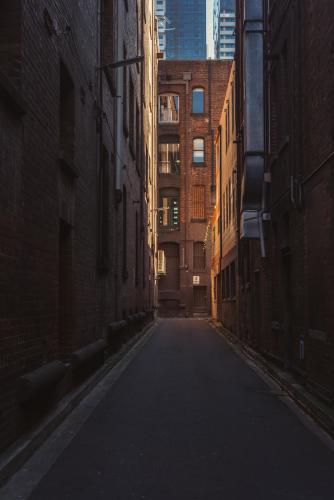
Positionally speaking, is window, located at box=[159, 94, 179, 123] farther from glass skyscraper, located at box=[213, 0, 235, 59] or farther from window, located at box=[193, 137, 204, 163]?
glass skyscraper, located at box=[213, 0, 235, 59]

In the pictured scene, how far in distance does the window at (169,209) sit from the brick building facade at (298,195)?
35508mm

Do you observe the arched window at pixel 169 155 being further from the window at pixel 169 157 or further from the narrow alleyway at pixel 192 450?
the narrow alleyway at pixel 192 450

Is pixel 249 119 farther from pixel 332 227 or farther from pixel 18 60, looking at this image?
pixel 18 60

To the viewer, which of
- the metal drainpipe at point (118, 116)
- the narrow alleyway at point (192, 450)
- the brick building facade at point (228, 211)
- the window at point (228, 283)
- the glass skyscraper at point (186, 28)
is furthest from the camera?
the glass skyscraper at point (186, 28)

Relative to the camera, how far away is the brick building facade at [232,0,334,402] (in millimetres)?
9648

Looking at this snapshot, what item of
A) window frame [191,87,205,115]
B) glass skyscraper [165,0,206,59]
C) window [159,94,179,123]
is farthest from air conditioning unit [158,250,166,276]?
glass skyscraper [165,0,206,59]

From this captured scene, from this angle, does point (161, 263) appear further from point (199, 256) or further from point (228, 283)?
point (228, 283)

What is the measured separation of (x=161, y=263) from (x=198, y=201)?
5594mm

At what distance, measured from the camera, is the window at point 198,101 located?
5512cm

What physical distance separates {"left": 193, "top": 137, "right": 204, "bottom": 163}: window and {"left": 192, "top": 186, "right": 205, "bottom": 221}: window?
2149 mm

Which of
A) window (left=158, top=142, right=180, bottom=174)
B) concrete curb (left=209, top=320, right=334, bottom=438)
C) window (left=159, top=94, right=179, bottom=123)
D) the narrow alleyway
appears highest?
A: window (left=159, top=94, right=179, bottom=123)

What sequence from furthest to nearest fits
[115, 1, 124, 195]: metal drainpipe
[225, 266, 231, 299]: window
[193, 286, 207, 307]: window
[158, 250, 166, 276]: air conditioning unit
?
1. [193, 286, 207, 307]: window
2. [158, 250, 166, 276]: air conditioning unit
3. [225, 266, 231, 299]: window
4. [115, 1, 124, 195]: metal drainpipe

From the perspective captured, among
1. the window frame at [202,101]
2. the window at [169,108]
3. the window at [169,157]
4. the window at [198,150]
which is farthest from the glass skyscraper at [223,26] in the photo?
the window at [198,150]

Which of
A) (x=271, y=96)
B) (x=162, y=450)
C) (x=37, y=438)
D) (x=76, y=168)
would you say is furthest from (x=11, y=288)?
(x=271, y=96)
